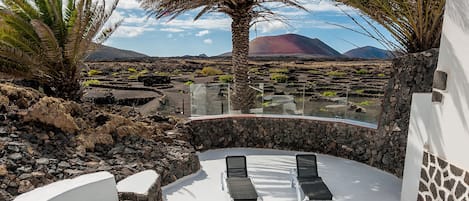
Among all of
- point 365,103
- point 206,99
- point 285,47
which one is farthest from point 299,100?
point 285,47

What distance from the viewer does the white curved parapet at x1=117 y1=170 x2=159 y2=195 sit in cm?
536

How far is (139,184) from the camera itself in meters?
5.65

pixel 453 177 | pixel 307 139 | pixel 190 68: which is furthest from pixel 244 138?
pixel 190 68

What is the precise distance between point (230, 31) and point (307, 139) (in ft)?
15.1

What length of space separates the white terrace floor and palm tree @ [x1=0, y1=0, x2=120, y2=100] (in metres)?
4.72

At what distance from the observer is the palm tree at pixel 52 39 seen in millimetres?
9500

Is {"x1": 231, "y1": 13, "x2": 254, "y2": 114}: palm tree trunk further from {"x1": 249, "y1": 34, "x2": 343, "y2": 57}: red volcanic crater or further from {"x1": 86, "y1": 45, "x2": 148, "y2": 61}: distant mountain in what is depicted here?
{"x1": 249, "y1": 34, "x2": 343, "y2": 57}: red volcanic crater

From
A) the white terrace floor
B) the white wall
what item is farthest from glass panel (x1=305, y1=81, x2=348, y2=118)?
the white wall

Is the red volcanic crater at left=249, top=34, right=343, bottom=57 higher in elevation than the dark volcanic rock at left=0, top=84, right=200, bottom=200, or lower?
higher

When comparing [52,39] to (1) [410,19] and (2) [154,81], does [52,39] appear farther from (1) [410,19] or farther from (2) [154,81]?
(2) [154,81]

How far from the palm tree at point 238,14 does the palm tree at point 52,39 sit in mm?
1685

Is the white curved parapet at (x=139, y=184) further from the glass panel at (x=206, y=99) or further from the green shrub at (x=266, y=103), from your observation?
the green shrub at (x=266, y=103)

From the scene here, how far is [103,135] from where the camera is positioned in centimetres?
830

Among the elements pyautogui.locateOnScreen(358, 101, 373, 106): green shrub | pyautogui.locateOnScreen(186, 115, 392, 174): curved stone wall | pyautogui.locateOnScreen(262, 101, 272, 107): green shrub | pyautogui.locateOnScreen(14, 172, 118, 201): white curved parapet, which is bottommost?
pyautogui.locateOnScreen(186, 115, 392, 174): curved stone wall
